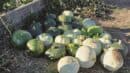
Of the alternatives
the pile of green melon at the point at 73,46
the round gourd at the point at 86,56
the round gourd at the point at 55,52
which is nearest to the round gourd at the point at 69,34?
the pile of green melon at the point at 73,46

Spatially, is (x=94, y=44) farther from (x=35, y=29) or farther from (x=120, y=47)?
(x=35, y=29)

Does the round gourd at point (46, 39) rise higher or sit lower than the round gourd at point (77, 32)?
higher

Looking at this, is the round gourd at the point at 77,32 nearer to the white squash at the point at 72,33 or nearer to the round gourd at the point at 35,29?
the white squash at the point at 72,33

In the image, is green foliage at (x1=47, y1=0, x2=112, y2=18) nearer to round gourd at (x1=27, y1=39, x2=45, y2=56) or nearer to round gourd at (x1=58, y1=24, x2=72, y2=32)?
round gourd at (x1=58, y1=24, x2=72, y2=32)

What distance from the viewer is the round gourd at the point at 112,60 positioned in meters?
5.20

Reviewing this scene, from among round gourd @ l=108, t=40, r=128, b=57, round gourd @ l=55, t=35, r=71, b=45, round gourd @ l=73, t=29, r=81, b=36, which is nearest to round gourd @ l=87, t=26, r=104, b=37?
round gourd @ l=73, t=29, r=81, b=36

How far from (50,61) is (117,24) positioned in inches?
111

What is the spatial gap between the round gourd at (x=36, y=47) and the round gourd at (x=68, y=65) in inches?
19.8

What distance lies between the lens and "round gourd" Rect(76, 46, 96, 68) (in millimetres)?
5176

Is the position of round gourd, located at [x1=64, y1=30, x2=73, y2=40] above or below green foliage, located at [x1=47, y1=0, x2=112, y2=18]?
above

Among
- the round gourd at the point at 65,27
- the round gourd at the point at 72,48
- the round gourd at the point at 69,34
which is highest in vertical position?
the round gourd at the point at 69,34

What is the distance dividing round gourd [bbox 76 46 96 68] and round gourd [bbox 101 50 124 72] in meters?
0.20

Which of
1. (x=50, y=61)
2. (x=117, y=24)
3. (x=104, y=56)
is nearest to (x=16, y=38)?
(x=50, y=61)

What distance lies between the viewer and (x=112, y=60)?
5.20 m
